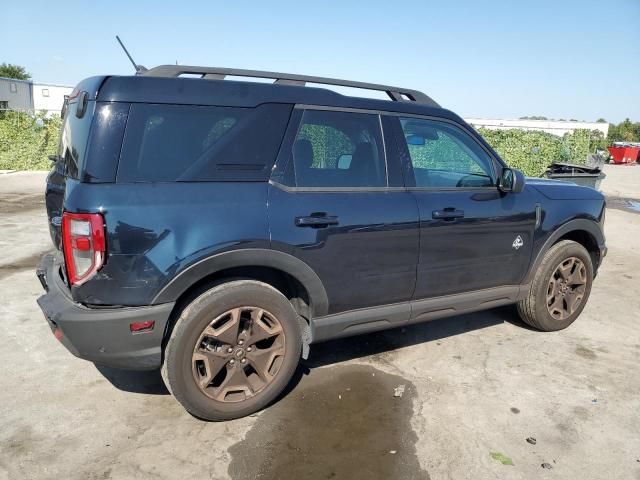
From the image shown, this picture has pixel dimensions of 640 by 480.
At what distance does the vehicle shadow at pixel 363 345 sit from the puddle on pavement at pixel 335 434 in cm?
23

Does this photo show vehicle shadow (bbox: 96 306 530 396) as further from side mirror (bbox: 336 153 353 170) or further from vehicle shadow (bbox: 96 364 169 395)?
side mirror (bbox: 336 153 353 170)

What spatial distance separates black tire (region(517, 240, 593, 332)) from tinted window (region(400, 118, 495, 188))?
949mm

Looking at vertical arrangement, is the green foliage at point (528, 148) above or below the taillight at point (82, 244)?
above

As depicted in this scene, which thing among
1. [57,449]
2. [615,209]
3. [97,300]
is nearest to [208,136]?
[97,300]

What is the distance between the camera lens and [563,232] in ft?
13.7

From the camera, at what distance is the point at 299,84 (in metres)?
3.17

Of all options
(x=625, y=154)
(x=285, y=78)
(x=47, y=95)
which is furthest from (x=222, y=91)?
(x=47, y=95)

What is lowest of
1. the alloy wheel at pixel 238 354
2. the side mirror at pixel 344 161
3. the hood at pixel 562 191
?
the alloy wheel at pixel 238 354

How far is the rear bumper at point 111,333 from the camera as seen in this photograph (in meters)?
2.55

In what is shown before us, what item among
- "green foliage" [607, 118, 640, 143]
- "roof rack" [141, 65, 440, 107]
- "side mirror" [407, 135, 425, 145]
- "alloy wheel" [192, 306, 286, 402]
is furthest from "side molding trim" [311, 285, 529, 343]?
"green foliage" [607, 118, 640, 143]

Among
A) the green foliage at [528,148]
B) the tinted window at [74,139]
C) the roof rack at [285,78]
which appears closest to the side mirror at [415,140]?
the roof rack at [285,78]

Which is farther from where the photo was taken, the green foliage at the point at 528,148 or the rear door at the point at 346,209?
the green foliage at the point at 528,148

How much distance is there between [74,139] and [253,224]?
3.82 feet

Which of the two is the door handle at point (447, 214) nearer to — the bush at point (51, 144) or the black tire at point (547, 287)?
the black tire at point (547, 287)
